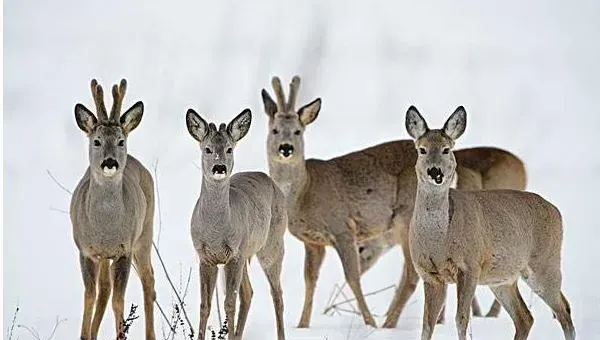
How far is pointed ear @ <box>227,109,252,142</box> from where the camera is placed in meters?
7.43

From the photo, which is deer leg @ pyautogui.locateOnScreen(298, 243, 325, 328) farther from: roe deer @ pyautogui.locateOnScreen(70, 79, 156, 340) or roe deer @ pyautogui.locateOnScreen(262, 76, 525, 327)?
roe deer @ pyautogui.locateOnScreen(70, 79, 156, 340)

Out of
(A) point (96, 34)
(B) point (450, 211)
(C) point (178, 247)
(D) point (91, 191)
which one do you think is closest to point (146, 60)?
(A) point (96, 34)

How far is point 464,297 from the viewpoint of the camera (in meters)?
7.38

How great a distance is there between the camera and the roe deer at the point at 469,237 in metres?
Answer: 7.41

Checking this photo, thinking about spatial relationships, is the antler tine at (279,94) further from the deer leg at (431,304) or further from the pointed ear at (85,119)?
the deer leg at (431,304)

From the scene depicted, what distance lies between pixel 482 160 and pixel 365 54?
157 cm

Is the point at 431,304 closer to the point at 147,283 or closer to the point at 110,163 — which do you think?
the point at 147,283

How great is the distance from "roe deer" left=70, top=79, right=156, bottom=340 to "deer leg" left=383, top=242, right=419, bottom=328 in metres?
2.49

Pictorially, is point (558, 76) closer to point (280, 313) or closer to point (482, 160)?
point (482, 160)

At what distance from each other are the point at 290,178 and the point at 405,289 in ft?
3.72

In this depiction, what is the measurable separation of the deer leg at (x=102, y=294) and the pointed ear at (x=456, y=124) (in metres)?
2.04

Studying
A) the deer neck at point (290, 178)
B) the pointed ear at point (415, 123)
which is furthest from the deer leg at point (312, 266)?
the pointed ear at point (415, 123)

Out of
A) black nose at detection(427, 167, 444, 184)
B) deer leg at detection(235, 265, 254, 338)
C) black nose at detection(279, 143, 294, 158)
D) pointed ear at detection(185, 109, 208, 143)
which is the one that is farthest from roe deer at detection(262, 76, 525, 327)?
black nose at detection(427, 167, 444, 184)

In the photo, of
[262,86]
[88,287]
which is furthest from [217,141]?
[262,86]
